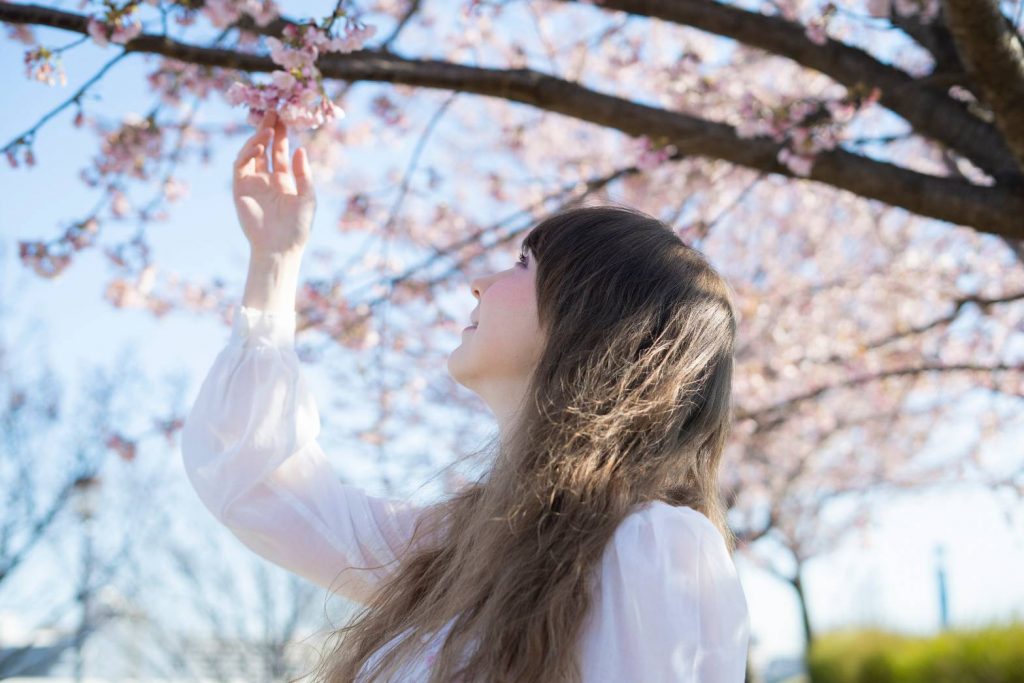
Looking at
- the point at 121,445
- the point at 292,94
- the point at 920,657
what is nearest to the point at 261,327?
the point at 292,94

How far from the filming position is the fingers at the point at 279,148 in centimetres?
186

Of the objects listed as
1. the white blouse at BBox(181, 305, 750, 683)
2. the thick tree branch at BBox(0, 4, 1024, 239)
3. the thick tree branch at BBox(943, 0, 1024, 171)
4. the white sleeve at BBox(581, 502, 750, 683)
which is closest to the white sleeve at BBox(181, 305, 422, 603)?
the white blouse at BBox(181, 305, 750, 683)

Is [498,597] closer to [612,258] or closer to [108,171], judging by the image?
[612,258]

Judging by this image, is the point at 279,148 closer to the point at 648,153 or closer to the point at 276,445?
the point at 276,445

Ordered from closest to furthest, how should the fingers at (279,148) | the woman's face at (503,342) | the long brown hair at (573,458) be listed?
1. the long brown hair at (573,458)
2. the woman's face at (503,342)
3. the fingers at (279,148)

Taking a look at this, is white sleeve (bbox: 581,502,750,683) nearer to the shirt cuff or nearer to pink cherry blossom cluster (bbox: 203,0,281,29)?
the shirt cuff

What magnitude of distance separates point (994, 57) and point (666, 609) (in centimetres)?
191

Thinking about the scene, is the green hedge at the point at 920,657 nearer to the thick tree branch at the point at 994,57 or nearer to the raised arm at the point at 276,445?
the thick tree branch at the point at 994,57

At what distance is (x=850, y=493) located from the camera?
1191 cm

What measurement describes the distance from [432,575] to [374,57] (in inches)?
59.3

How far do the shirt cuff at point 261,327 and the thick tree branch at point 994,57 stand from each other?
166 centimetres

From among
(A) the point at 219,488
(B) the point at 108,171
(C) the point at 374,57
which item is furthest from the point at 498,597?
(B) the point at 108,171

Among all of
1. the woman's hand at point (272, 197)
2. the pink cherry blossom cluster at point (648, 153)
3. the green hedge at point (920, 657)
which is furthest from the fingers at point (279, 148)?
the green hedge at point (920, 657)

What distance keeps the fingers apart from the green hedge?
19.0 ft
